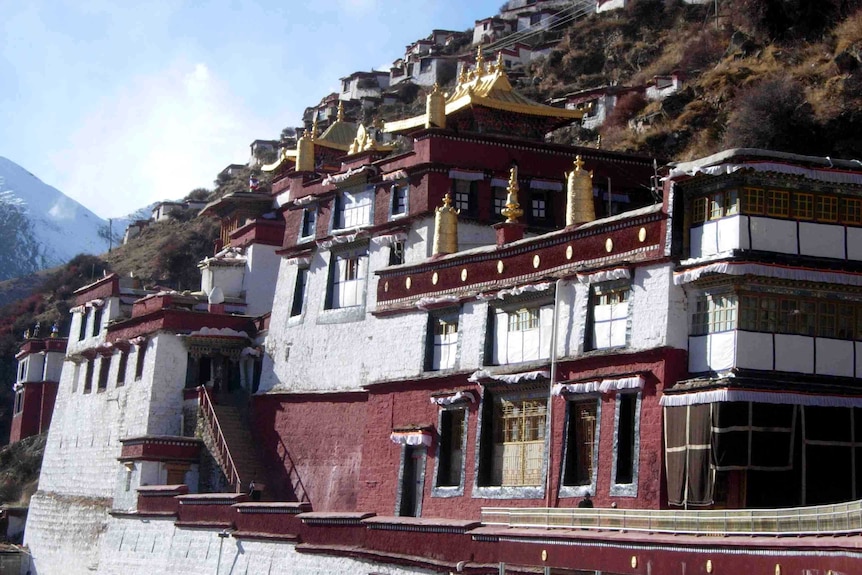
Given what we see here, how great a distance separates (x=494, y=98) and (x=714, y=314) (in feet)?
45.0

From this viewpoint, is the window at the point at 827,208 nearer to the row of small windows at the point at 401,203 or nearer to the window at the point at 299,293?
the row of small windows at the point at 401,203

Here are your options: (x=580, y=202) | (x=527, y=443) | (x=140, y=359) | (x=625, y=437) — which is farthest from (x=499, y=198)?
(x=140, y=359)

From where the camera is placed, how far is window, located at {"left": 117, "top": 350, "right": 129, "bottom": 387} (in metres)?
39.8

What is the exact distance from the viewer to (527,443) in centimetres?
2534

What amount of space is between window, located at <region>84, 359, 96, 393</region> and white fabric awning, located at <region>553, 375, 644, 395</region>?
22480mm

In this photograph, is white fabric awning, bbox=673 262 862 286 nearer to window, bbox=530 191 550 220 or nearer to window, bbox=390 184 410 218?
window, bbox=530 191 550 220

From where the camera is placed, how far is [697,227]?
74.5 ft

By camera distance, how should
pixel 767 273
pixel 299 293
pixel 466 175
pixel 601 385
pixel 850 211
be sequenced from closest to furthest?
pixel 767 273
pixel 850 211
pixel 601 385
pixel 466 175
pixel 299 293

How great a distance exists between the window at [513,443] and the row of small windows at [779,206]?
195 inches

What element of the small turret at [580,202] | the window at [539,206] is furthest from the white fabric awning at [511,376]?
the window at [539,206]

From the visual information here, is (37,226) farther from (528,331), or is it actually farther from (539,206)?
(528,331)

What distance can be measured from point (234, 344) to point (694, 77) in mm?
28069

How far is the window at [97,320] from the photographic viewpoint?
4325 cm

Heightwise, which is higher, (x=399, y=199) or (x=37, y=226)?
(x=37, y=226)
